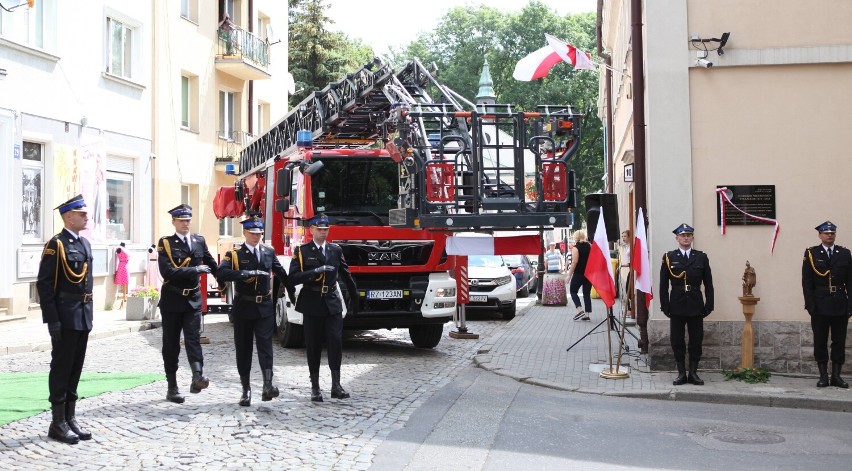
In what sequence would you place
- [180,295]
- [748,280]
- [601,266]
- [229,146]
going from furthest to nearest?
[229,146] → [601,266] → [748,280] → [180,295]

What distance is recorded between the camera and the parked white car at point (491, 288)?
19672mm

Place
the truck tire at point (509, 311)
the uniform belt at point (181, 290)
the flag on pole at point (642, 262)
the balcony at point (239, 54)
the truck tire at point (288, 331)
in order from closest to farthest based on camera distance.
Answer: the uniform belt at point (181, 290), the flag on pole at point (642, 262), the truck tire at point (288, 331), the truck tire at point (509, 311), the balcony at point (239, 54)

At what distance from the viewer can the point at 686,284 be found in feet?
34.6

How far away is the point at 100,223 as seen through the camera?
21266 mm

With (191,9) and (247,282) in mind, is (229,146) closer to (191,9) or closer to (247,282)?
(191,9)

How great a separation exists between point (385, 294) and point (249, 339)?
3.92 meters

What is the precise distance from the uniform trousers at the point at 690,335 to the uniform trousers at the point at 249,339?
448 centimetres

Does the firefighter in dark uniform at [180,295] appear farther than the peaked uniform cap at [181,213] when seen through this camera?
No

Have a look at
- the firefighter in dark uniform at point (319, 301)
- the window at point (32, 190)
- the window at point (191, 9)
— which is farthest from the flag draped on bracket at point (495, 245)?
the window at point (191, 9)

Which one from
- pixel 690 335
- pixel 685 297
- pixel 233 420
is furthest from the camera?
pixel 690 335

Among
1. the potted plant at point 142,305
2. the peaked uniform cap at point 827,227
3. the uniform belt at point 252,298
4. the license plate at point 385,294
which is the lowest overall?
the potted plant at point 142,305

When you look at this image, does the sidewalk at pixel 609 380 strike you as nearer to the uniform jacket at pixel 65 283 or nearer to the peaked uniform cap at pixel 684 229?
the peaked uniform cap at pixel 684 229

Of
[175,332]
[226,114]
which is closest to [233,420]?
[175,332]

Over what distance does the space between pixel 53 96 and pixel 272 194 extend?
7147mm
